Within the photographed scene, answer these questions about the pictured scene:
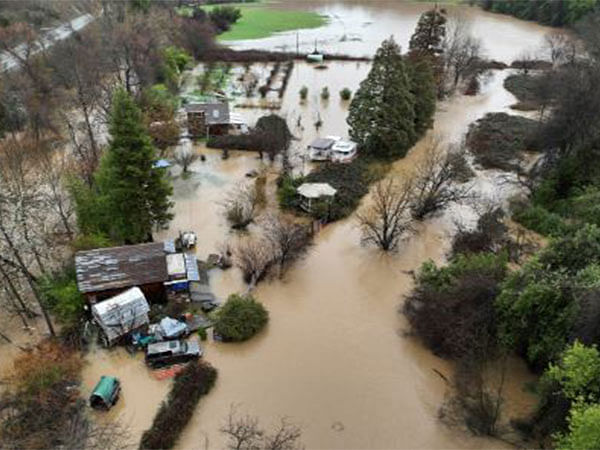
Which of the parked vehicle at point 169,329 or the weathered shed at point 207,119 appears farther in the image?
the weathered shed at point 207,119

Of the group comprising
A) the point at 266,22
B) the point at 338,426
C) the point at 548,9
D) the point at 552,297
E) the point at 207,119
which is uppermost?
the point at 548,9

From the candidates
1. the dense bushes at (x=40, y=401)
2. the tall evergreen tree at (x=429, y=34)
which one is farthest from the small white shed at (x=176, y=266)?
the tall evergreen tree at (x=429, y=34)

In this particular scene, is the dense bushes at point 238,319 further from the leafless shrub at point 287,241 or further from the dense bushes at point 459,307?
the dense bushes at point 459,307

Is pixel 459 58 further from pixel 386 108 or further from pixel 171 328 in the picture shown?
pixel 171 328

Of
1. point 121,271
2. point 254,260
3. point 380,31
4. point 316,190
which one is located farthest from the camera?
point 380,31

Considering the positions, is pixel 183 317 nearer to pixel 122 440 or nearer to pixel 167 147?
pixel 122 440

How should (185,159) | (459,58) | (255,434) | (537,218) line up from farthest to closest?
(459,58), (185,159), (537,218), (255,434)

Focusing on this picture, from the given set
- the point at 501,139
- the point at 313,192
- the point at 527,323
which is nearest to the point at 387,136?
the point at 313,192
